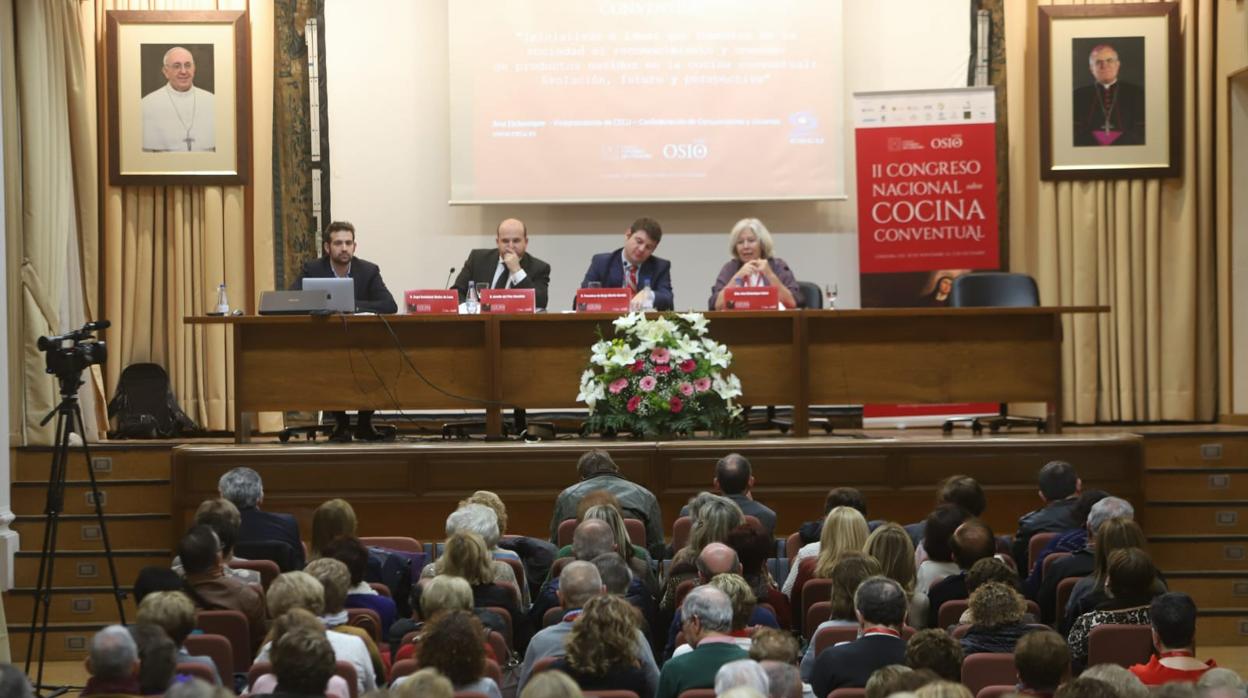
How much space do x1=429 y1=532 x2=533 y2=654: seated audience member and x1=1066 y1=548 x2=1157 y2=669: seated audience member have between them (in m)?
1.89

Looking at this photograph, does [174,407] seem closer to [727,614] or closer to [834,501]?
[834,501]

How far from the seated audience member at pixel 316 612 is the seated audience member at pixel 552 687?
104 cm

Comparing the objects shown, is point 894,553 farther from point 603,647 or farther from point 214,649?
point 214,649

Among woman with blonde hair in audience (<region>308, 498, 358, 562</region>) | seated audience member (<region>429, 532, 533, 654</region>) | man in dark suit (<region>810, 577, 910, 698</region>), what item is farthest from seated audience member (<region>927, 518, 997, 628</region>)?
woman with blonde hair in audience (<region>308, 498, 358, 562</region>)

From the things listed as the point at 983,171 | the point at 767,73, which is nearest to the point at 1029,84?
the point at 983,171

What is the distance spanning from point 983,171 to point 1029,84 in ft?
2.39

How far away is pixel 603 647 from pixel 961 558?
183 centimetres

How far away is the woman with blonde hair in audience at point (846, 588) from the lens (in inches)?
185

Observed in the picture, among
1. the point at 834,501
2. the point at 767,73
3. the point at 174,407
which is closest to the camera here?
the point at 834,501

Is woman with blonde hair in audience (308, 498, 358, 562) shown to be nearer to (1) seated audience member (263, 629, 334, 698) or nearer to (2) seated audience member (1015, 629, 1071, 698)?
(1) seated audience member (263, 629, 334, 698)

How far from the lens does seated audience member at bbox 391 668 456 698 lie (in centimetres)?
335

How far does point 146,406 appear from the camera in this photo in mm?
9953

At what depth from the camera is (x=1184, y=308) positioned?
34.0 feet

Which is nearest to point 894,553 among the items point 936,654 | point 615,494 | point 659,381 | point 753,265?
point 936,654
